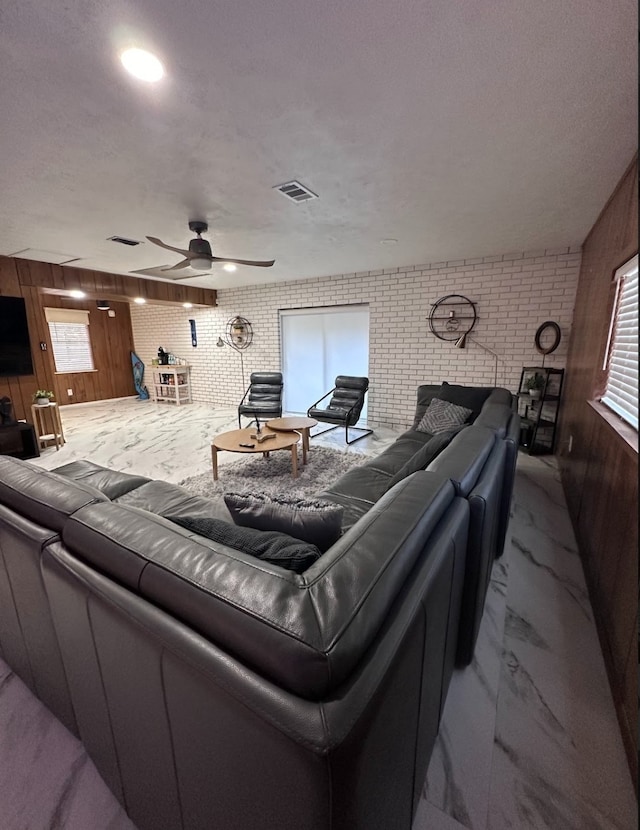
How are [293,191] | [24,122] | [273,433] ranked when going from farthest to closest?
[273,433], [293,191], [24,122]

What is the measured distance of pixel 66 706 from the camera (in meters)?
1.22

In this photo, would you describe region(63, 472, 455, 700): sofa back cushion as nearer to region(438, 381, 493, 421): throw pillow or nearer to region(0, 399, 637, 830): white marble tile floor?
region(0, 399, 637, 830): white marble tile floor

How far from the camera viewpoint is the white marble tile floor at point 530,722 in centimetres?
107

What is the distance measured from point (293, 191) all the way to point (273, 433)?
2.18 metres

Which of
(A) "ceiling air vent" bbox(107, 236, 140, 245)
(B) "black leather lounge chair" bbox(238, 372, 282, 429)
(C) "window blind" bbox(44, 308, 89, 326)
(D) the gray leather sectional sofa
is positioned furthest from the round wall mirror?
(C) "window blind" bbox(44, 308, 89, 326)

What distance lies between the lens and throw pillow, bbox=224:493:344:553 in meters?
1.15

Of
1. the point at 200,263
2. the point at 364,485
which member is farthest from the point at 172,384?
the point at 364,485

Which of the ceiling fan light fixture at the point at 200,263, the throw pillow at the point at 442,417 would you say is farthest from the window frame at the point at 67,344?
the throw pillow at the point at 442,417

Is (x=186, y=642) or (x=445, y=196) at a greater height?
(x=445, y=196)

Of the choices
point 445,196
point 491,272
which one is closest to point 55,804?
point 445,196

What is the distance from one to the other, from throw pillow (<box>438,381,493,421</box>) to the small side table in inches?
187

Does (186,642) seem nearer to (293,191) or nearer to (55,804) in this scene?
(55,804)

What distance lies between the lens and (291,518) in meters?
1.17

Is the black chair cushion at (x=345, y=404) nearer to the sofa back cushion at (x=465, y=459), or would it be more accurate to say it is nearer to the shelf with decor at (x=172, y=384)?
the sofa back cushion at (x=465, y=459)
